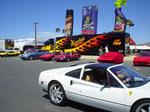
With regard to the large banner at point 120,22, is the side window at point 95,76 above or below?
below

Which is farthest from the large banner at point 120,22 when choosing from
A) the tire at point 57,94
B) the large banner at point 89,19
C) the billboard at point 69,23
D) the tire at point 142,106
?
the tire at point 142,106

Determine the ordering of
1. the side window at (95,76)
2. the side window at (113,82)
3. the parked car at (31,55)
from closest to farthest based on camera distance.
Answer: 1. the side window at (113,82)
2. the side window at (95,76)
3. the parked car at (31,55)

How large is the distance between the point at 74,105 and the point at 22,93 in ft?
8.17

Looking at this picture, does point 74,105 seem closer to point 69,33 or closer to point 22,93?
point 22,93

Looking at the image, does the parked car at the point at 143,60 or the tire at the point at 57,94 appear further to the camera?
the parked car at the point at 143,60

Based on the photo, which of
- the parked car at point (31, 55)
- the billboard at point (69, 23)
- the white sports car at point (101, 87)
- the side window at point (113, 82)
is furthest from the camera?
the billboard at point (69, 23)

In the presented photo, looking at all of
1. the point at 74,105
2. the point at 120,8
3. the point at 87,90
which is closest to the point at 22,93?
the point at 74,105

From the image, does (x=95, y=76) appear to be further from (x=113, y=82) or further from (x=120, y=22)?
(x=120, y=22)

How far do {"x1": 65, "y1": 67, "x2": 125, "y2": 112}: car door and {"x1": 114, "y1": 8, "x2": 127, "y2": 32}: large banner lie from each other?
32.0 meters

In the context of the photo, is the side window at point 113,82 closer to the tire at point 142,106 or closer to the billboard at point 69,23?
the tire at point 142,106

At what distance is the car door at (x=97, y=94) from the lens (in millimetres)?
5320

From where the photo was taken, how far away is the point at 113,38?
1487 inches

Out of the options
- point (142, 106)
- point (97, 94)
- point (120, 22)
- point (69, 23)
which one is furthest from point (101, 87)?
point (69, 23)

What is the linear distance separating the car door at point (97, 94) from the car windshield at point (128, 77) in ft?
0.99
